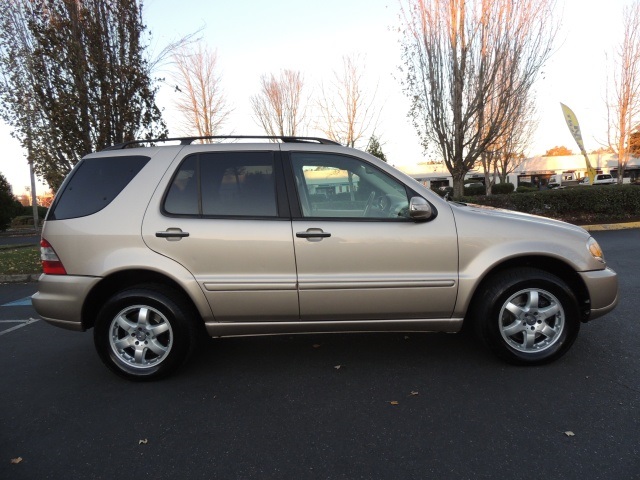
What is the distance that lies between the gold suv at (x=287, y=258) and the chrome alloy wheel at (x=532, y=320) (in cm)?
1

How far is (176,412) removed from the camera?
2.81 meters

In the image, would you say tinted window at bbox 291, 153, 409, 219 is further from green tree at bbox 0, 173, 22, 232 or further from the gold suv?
green tree at bbox 0, 173, 22, 232

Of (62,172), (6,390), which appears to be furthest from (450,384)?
(62,172)

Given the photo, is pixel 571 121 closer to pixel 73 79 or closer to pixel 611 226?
pixel 611 226

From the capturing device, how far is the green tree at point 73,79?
9.37m

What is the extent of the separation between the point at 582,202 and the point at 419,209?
12866 mm

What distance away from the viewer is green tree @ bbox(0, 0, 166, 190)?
9.37 m

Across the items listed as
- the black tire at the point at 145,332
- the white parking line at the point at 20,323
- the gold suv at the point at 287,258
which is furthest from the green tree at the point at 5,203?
the black tire at the point at 145,332

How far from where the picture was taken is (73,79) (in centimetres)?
962

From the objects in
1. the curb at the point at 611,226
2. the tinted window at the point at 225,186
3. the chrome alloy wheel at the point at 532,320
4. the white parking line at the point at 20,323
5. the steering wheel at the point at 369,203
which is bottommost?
the curb at the point at 611,226

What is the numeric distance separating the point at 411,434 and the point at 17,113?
12771 mm

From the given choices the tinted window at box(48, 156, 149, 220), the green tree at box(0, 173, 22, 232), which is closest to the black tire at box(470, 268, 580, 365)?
the tinted window at box(48, 156, 149, 220)

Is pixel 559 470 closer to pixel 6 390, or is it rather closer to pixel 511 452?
pixel 511 452

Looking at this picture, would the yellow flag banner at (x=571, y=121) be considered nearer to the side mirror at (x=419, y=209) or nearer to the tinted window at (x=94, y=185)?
the side mirror at (x=419, y=209)
